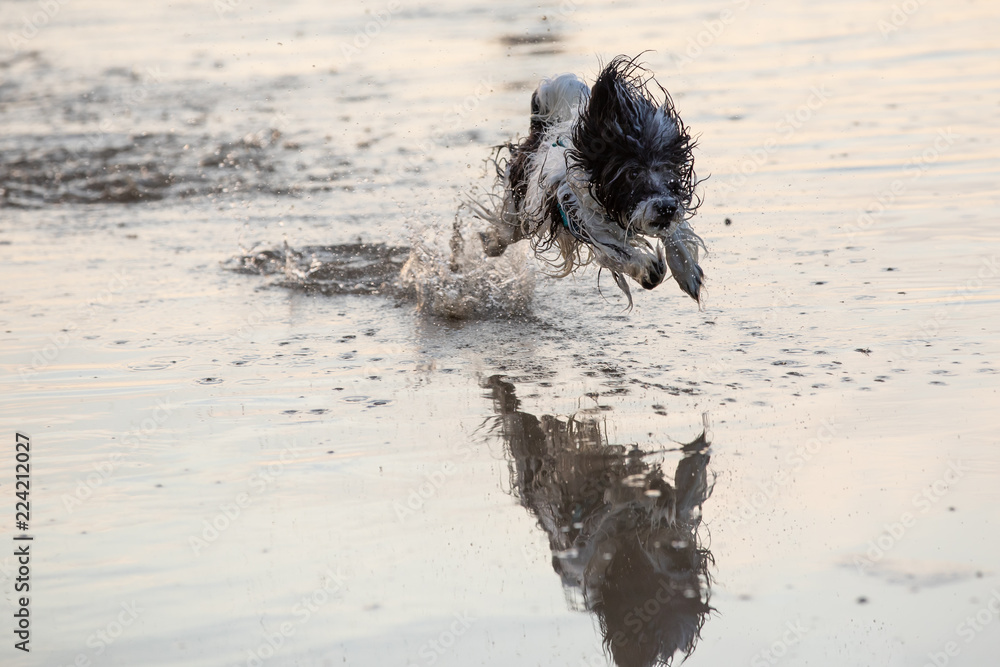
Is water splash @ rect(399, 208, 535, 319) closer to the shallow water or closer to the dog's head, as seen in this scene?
the shallow water

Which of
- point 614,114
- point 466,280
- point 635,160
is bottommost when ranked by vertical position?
point 466,280

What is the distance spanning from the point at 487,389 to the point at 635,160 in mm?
1296

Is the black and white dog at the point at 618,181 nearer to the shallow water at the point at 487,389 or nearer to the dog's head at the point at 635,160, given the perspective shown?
the dog's head at the point at 635,160

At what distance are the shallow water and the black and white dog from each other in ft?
1.62

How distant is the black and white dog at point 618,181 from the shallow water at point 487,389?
50 cm

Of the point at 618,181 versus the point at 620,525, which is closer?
the point at 620,525

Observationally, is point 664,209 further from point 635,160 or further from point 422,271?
point 422,271

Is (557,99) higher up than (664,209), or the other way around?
(557,99)

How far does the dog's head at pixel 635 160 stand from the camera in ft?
17.7

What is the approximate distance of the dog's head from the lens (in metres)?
5.41

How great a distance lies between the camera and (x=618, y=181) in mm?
5477

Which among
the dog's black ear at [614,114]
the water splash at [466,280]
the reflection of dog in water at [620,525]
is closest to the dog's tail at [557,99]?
the dog's black ear at [614,114]

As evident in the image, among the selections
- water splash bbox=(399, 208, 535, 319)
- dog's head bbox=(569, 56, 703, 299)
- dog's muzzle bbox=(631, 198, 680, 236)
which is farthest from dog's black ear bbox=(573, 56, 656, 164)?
water splash bbox=(399, 208, 535, 319)

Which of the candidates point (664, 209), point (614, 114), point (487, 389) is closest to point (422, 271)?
point (487, 389)
